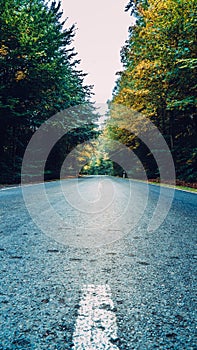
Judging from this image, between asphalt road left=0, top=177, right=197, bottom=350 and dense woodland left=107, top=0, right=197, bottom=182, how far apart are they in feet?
25.7

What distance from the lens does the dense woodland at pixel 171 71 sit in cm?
1098

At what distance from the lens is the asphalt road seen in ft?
3.95

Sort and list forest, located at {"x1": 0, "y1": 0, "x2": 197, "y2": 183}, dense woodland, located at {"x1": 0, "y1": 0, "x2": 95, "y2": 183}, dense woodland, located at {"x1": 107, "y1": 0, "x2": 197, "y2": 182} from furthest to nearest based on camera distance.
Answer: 1. dense woodland, located at {"x1": 0, "y1": 0, "x2": 95, "y2": 183}
2. forest, located at {"x1": 0, "y1": 0, "x2": 197, "y2": 183}
3. dense woodland, located at {"x1": 107, "y1": 0, "x2": 197, "y2": 182}

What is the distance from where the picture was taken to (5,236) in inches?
125

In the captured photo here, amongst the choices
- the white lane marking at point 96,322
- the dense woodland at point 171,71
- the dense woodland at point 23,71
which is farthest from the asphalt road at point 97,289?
the dense woodland at point 23,71

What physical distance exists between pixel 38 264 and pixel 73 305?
814 millimetres

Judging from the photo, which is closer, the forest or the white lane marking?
the white lane marking

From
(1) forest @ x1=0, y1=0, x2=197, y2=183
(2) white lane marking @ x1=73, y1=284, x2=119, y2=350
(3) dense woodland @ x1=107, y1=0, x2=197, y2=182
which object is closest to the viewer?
(2) white lane marking @ x1=73, y1=284, x2=119, y2=350

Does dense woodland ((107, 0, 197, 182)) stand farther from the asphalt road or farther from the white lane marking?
the white lane marking

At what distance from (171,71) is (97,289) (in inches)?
441

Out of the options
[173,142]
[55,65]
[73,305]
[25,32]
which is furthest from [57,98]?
[73,305]

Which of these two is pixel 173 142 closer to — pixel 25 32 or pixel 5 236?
pixel 25 32

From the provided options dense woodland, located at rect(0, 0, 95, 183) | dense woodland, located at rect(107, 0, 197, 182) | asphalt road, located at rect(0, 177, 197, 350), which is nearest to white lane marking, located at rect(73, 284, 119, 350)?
A: asphalt road, located at rect(0, 177, 197, 350)

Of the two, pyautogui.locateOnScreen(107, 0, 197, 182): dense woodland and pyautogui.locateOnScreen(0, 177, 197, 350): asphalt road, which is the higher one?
pyautogui.locateOnScreen(107, 0, 197, 182): dense woodland
